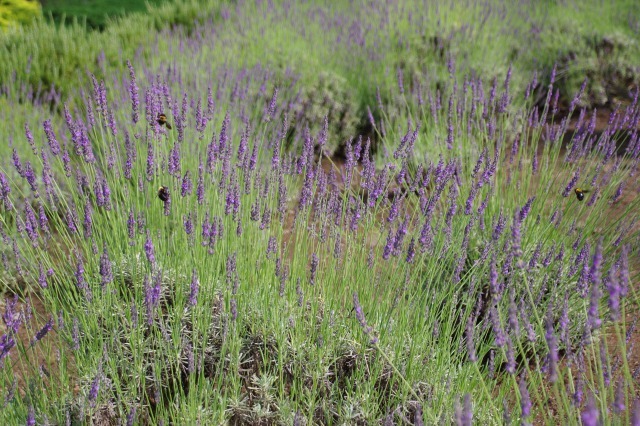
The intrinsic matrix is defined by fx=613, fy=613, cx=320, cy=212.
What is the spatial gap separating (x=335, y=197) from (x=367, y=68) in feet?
11.6

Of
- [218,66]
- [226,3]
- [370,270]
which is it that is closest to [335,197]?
[370,270]

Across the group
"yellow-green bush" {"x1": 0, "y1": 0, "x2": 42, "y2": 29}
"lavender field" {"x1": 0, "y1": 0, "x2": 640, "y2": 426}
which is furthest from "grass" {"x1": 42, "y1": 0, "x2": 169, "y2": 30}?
"lavender field" {"x1": 0, "y1": 0, "x2": 640, "y2": 426}

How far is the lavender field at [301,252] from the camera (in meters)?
2.07

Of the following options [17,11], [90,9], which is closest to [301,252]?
[17,11]

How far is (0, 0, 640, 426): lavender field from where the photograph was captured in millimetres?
2068

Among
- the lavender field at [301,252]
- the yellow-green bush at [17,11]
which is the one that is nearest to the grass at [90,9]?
the yellow-green bush at [17,11]

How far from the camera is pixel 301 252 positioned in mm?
3027

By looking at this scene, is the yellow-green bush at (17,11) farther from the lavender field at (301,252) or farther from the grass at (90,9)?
the lavender field at (301,252)

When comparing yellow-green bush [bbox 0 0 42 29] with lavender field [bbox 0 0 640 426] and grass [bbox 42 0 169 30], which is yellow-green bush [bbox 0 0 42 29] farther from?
lavender field [bbox 0 0 640 426]

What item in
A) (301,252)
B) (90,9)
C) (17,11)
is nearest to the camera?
(301,252)

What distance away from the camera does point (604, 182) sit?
3.37 m

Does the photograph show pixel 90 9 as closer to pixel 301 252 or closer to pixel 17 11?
pixel 17 11

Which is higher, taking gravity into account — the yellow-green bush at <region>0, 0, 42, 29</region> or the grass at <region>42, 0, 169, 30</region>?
the yellow-green bush at <region>0, 0, 42, 29</region>

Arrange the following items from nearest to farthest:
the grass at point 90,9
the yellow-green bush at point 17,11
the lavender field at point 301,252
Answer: the lavender field at point 301,252, the yellow-green bush at point 17,11, the grass at point 90,9
